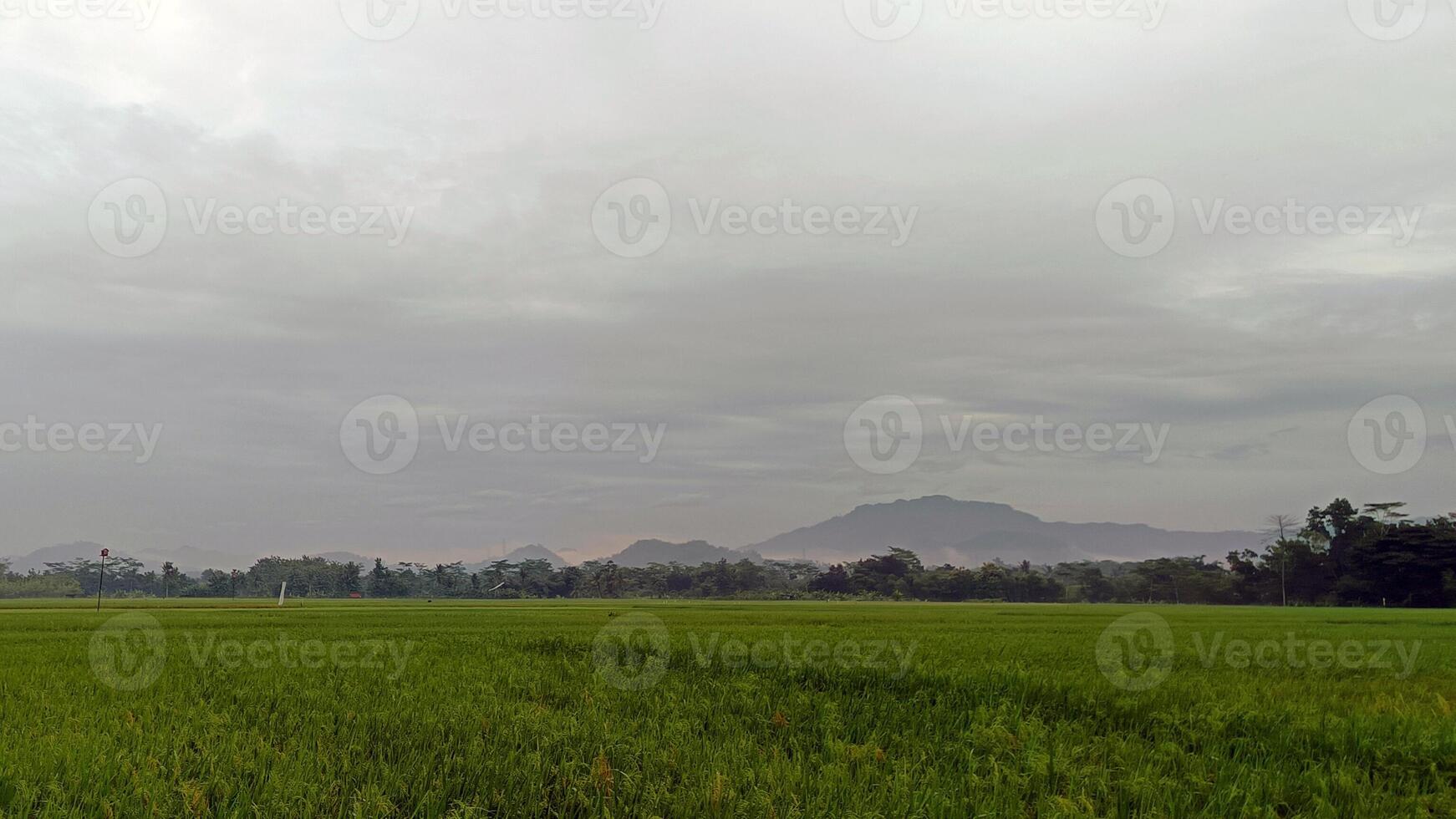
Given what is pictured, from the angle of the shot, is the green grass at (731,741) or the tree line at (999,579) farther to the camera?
the tree line at (999,579)

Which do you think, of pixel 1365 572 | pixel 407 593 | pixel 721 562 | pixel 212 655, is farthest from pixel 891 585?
pixel 212 655

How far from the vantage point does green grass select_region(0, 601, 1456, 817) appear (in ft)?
23.7

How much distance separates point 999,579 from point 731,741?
14041 cm

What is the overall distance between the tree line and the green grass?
100 metres

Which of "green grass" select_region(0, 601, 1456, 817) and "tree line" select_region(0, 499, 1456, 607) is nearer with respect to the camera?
"green grass" select_region(0, 601, 1456, 817)

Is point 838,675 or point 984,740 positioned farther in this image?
point 838,675

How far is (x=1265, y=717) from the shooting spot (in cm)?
1019

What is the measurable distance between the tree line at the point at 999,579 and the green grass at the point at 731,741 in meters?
100

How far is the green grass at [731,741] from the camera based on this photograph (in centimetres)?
722

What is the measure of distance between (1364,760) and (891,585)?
144555mm

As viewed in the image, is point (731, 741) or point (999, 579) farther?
point (999, 579)

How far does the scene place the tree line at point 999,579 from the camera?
95375 mm

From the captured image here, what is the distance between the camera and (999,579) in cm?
14075

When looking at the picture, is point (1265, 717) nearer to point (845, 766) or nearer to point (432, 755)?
point (845, 766)
